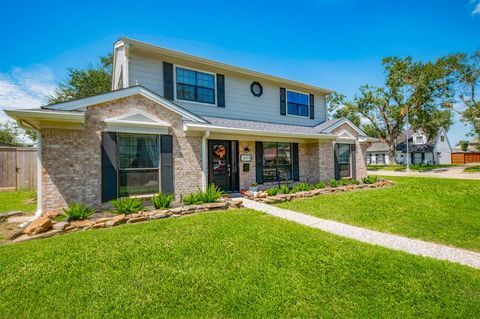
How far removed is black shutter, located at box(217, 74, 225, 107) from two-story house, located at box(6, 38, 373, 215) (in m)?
0.05

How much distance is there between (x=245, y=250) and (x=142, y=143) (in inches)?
199

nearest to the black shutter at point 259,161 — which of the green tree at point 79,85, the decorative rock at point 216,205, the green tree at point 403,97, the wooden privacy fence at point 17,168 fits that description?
the decorative rock at point 216,205

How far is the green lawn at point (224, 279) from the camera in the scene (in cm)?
253

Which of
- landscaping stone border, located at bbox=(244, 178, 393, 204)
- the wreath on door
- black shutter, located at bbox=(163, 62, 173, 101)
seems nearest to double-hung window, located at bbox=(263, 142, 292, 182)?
landscaping stone border, located at bbox=(244, 178, 393, 204)

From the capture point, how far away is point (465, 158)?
131ft

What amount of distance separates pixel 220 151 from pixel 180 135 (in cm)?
214

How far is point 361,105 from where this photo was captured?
98.3ft

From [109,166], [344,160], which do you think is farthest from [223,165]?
[344,160]

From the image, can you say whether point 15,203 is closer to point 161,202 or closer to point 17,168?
point 17,168

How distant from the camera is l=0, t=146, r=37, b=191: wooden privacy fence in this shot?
404 inches

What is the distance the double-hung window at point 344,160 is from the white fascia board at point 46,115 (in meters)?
12.0

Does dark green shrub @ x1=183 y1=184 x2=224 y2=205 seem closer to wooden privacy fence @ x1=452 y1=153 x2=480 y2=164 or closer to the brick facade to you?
the brick facade

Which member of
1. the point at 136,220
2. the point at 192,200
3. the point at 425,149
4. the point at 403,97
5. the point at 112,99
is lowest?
the point at 136,220

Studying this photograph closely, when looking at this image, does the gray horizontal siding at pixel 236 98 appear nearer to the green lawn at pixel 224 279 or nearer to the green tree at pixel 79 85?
the green lawn at pixel 224 279
